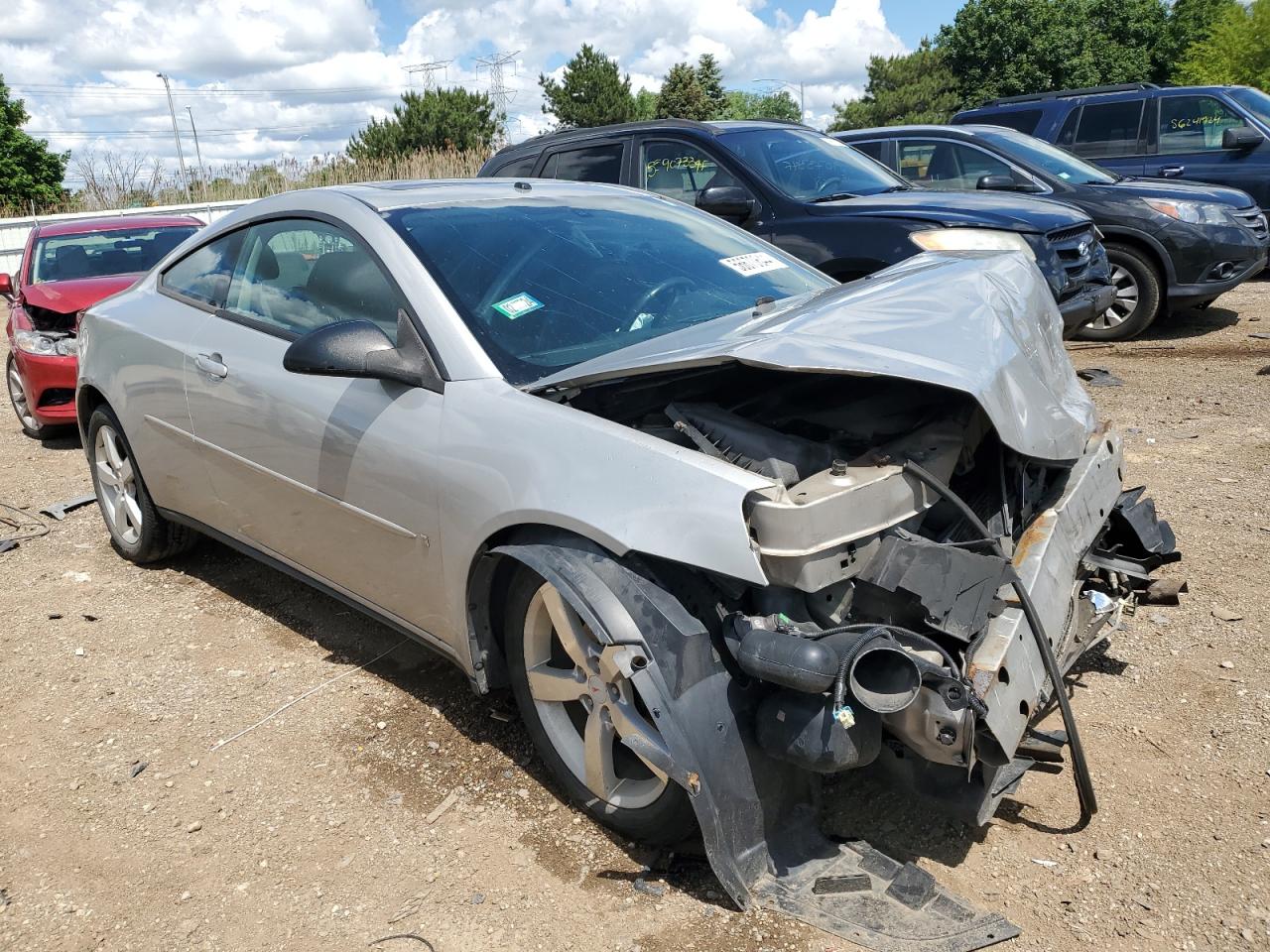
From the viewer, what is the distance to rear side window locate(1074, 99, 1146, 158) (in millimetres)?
11188

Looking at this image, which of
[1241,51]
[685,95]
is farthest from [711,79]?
[1241,51]

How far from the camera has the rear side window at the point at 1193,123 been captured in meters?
10.9

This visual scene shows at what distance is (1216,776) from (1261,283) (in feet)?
35.4

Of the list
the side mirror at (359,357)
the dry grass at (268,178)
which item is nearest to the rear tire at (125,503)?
the side mirror at (359,357)

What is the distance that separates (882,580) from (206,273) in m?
3.09

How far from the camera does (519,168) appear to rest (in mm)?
8453

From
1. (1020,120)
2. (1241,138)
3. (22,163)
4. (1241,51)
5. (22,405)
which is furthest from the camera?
(22,163)

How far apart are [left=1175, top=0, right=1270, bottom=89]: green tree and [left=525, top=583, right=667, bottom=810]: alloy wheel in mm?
36398

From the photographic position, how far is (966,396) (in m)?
2.92

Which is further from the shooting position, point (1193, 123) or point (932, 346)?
point (1193, 123)

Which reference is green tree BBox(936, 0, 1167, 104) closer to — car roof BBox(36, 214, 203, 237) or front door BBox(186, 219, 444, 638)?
car roof BBox(36, 214, 203, 237)

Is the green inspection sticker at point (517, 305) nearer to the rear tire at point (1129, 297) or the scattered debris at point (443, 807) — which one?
the scattered debris at point (443, 807)

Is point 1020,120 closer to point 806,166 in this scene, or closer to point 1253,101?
point 1253,101

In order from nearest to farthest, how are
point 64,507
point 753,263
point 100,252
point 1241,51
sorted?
point 753,263 → point 64,507 → point 100,252 → point 1241,51
